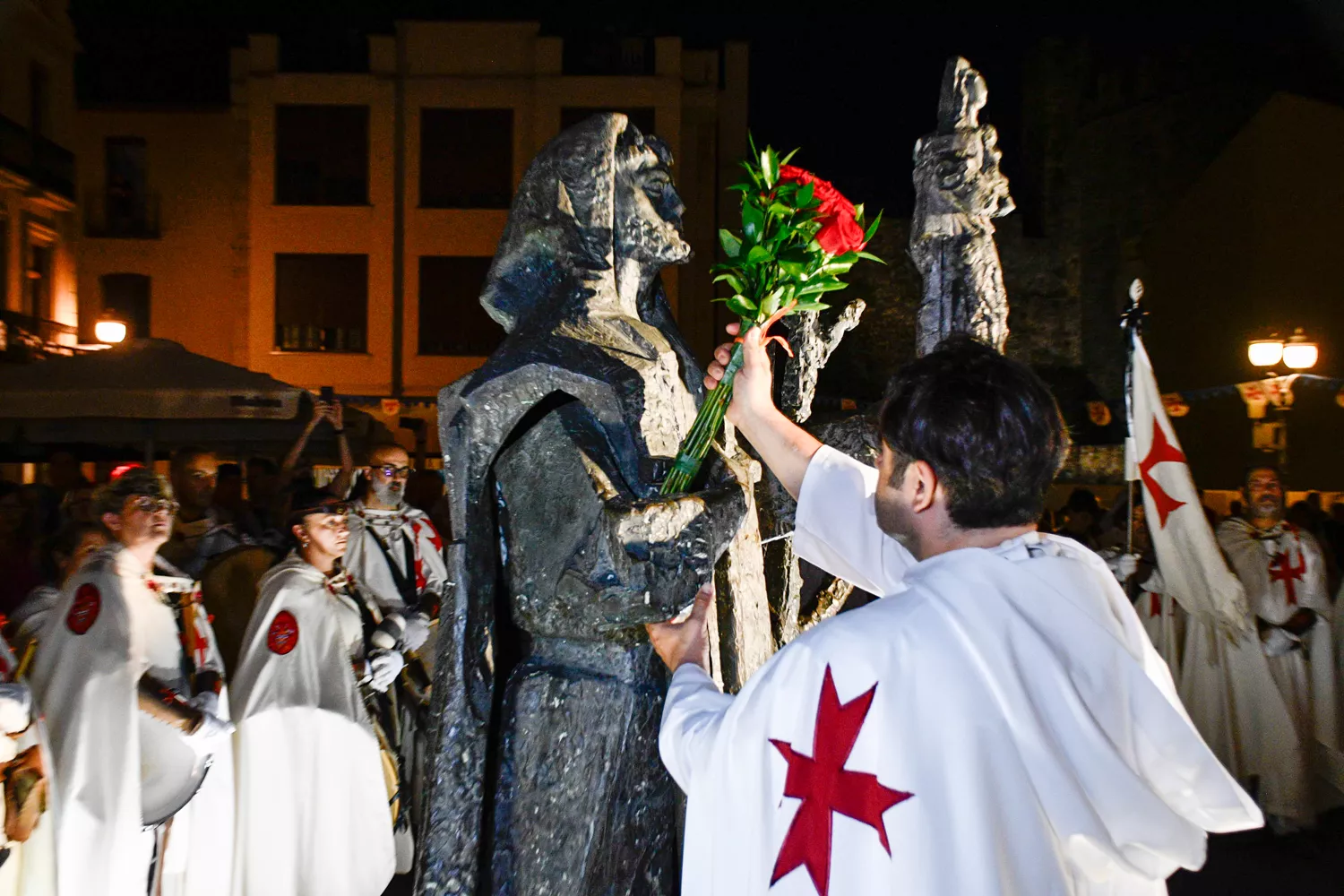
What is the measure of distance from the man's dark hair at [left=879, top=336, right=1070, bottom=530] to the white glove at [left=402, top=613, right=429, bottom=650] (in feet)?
14.8

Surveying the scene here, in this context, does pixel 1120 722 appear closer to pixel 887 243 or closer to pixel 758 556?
pixel 758 556

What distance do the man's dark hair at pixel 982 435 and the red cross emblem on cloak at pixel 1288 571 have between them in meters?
6.77

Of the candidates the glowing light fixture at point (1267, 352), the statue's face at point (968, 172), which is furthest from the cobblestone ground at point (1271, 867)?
the glowing light fixture at point (1267, 352)

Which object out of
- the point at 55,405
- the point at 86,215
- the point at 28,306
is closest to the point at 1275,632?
the point at 55,405

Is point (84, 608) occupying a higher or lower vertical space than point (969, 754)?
lower

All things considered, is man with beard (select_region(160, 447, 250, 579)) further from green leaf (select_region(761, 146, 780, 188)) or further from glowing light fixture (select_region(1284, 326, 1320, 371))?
glowing light fixture (select_region(1284, 326, 1320, 371))

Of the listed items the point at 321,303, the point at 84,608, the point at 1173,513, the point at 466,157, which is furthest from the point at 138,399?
the point at 466,157

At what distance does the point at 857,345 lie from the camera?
21.7 m

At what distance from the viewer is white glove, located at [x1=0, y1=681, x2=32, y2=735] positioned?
3850mm

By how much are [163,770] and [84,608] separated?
0.73 meters

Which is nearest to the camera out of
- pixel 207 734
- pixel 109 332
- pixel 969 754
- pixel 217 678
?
pixel 969 754

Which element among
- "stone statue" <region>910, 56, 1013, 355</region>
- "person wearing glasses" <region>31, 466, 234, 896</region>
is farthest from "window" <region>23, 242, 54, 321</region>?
"stone statue" <region>910, 56, 1013, 355</region>

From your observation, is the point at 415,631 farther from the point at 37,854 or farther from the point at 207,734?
the point at 37,854

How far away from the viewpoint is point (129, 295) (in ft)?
82.1
